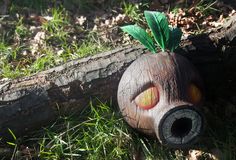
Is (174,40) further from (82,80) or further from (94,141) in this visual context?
(94,141)

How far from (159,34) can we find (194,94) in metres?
0.59

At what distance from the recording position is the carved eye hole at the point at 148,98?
3.32 meters

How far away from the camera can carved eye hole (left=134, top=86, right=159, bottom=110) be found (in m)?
3.32

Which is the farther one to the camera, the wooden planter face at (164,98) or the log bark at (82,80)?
the log bark at (82,80)

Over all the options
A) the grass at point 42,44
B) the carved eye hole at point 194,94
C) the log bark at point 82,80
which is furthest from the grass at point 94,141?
the grass at point 42,44

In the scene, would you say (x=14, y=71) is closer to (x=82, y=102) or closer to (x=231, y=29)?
→ (x=82, y=102)

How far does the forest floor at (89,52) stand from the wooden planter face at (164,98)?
10.8 inches

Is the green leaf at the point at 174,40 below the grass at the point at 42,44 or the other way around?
the other way around

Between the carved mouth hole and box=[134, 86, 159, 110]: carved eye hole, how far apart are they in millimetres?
225

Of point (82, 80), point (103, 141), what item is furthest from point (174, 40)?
point (103, 141)

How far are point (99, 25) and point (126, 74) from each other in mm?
1533

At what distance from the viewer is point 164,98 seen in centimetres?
327

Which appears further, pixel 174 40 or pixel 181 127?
pixel 174 40

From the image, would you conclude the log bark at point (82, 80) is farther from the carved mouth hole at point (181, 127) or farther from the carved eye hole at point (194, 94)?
the carved mouth hole at point (181, 127)
